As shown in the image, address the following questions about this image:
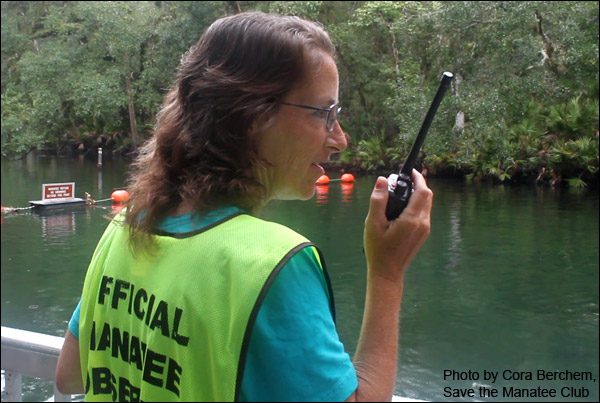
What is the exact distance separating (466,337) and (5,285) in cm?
475

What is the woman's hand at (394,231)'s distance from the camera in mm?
773

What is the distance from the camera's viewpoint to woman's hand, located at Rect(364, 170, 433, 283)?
0.77 m

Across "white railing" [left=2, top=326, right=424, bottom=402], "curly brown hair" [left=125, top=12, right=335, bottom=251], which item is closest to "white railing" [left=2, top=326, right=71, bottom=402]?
"white railing" [left=2, top=326, right=424, bottom=402]

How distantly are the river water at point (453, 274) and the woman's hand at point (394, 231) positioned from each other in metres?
1.54

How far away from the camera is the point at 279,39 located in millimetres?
768

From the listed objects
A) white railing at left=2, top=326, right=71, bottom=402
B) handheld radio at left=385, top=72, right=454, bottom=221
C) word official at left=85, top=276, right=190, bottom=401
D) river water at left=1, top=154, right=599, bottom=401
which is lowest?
river water at left=1, top=154, right=599, bottom=401

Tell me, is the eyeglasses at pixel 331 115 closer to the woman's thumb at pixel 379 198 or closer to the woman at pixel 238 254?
the woman at pixel 238 254

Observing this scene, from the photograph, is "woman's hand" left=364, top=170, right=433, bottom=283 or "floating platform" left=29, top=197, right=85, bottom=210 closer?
"woman's hand" left=364, top=170, right=433, bottom=283

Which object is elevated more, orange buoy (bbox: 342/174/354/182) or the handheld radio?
the handheld radio

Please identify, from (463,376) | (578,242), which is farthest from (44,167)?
(578,242)

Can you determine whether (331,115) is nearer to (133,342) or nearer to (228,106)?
(228,106)

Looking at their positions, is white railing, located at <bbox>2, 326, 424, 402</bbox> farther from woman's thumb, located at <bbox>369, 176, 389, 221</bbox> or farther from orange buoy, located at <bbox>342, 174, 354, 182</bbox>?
orange buoy, located at <bbox>342, 174, 354, 182</bbox>

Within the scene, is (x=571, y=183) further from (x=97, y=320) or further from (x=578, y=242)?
(x=97, y=320)

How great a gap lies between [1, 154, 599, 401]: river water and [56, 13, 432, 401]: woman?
58.6 inches
